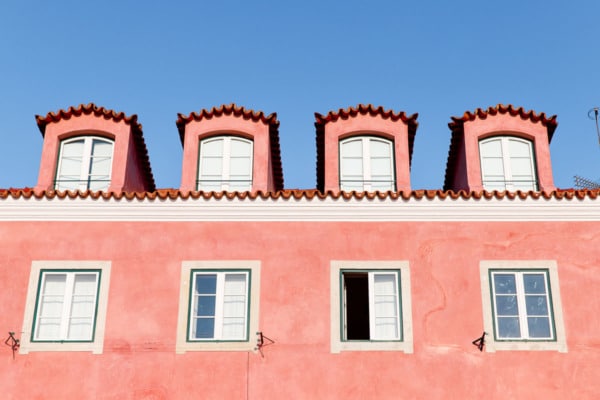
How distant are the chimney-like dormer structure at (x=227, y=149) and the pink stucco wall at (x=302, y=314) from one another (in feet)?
5.52

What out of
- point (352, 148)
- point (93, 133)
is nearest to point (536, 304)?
point (352, 148)

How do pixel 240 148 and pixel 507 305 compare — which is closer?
pixel 507 305

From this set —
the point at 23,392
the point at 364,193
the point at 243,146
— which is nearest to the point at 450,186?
the point at 364,193

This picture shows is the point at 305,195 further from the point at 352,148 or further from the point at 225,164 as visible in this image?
the point at 225,164

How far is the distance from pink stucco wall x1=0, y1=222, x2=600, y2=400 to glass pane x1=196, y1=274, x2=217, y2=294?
0.43 meters

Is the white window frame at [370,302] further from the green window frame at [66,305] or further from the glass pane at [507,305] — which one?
the green window frame at [66,305]

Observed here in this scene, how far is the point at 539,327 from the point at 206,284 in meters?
6.74

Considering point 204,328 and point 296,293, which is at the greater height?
point 296,293

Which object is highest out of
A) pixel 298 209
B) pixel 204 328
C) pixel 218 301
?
pixel 298 209

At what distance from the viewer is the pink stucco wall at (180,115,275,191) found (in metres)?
17.9

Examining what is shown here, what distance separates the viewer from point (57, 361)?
15.4 m

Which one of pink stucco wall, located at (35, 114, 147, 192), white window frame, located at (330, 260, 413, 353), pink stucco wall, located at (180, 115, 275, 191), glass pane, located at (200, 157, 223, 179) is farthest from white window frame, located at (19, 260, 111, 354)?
white window frame, located at (330, 260, 413, 353)

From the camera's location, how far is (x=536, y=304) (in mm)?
15758

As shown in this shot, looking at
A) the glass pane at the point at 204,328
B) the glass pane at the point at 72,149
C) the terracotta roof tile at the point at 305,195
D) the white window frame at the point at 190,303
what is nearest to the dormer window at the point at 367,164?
the terracotta roof tile at the point at 305,195
